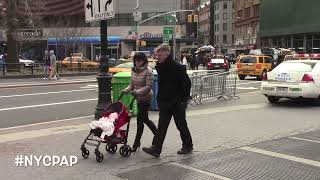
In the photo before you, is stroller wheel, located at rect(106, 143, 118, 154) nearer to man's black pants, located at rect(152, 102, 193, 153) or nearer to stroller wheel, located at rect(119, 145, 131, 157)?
stroller wheel, located at rect(119, 145, 131, 157)

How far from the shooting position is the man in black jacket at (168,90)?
8336 mm

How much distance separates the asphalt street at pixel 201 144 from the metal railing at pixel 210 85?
0.69 m

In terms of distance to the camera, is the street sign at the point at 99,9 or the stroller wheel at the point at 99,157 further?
the street sign at the point at 99,9

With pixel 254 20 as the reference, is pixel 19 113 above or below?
below

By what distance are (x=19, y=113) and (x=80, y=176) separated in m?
8.35

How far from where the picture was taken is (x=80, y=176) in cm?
742

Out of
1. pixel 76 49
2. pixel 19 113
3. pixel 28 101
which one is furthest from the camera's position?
pixel 76 49

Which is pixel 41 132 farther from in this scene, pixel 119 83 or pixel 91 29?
pixel 91 29

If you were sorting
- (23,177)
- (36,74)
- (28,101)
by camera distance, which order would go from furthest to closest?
(36,74)
(28,101)
(23,177)

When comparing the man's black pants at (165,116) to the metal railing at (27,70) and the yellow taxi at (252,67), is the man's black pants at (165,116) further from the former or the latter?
the metal railing at (27,70)

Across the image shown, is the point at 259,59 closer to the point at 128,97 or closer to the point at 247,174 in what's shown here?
the point at 128,97

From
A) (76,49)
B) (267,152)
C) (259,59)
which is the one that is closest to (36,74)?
(259,59)

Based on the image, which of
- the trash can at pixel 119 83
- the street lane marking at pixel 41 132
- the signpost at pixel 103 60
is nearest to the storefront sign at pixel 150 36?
the trash can at pixel 119 83

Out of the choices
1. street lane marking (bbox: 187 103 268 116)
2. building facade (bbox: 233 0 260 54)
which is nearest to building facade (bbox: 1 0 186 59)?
building facade (bbox: 233 0 260 54)
